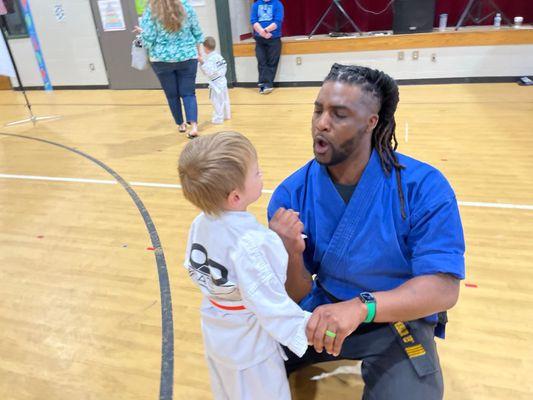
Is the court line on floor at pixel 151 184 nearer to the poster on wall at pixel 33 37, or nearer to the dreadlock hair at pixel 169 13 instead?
the dreadlock hair at pixel 169 13

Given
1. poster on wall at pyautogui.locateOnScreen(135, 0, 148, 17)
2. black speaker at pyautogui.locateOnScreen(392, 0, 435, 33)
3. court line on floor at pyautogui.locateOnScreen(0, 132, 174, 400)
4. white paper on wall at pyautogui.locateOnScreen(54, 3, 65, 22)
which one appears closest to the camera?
court line on floor at pyautogui.locateOnScreen(0, 132, 174, 400)

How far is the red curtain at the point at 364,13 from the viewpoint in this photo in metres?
5.95

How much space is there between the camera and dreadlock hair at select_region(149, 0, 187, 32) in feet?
12.8

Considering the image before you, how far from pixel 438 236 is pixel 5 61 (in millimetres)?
5788

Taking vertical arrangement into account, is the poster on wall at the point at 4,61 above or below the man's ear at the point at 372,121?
below

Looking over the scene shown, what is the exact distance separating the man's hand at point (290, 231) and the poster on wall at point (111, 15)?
6890 millimetres

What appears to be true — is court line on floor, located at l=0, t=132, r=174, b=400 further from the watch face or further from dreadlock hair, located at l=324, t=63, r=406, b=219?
dreadlock hair, located at l=324, t=63, r=406, b=219

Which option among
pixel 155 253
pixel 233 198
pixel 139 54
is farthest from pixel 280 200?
pixel 139 54

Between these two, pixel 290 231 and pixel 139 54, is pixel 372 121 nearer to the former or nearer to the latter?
pixel 290 231

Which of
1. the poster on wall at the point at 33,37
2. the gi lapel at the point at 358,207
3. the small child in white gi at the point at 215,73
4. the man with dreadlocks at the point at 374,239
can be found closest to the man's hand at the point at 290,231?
the man with dreadlocks at the point at 374,239

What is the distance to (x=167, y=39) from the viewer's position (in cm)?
406

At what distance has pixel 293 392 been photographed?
153 centimetres

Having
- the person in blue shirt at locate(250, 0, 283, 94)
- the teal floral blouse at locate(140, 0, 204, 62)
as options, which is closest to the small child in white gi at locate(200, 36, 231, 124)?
the teal floral blouse at locate(140, 0, 204, 62)

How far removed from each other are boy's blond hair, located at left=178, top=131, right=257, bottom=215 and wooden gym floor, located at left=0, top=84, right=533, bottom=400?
91 centimetres
